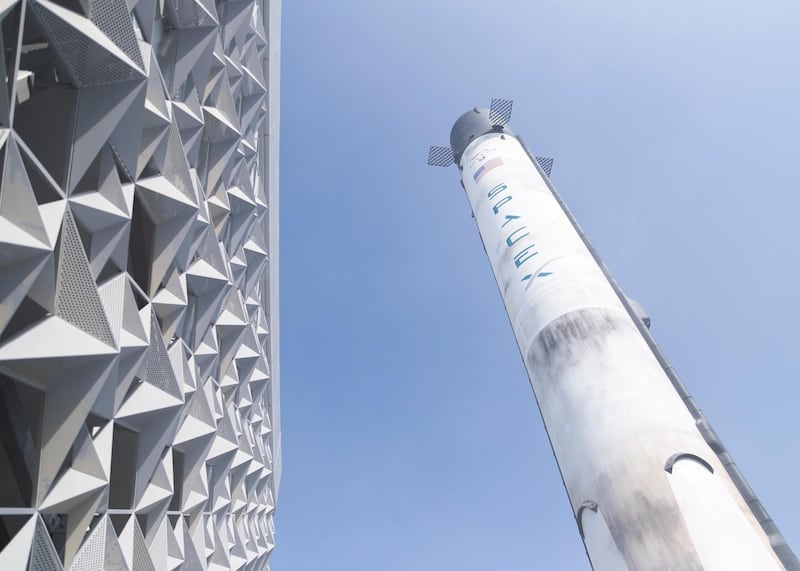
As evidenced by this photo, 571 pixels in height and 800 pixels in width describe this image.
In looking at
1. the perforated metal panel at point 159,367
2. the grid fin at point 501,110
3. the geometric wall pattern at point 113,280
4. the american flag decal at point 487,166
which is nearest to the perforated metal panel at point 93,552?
the geometric wall pattern at point 113,280

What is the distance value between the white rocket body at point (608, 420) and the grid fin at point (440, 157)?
9.59m

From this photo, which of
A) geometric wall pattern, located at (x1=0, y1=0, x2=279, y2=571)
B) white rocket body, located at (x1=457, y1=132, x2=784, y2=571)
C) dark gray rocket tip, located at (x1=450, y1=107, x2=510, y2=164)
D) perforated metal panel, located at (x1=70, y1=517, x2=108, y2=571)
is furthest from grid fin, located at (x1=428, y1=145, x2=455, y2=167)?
perforated metal panel, located at (x1=70, y1=517, x2=108, y2=571)

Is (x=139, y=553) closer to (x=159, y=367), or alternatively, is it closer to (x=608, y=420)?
(x=159, y=367)

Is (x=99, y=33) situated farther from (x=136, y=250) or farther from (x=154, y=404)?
(x=154, y=404)

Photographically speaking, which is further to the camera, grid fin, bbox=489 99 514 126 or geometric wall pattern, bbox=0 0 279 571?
grid fin, bbox=489 99 514 126

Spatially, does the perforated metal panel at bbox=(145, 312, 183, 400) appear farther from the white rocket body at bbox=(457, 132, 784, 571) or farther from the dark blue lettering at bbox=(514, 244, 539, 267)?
the dark blue lettering at bbox=(514, 244, 539, 267)

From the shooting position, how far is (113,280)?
32.4 ft

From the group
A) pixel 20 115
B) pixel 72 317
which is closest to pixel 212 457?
pixel 72 317

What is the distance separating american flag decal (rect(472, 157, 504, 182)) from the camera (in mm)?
23297

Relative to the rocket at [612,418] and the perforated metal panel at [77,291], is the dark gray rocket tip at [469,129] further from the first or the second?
the perforated metal panel at [77,291]

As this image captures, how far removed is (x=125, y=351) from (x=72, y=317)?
1.55 metres

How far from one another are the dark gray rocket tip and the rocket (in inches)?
212

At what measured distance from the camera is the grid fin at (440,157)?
29781 mm

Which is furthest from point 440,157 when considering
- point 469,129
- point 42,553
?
point 42,553
